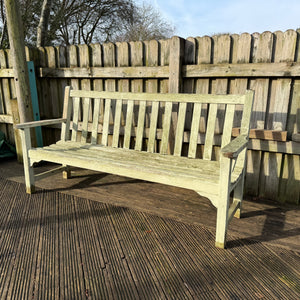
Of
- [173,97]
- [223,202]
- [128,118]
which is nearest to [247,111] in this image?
[173,97]

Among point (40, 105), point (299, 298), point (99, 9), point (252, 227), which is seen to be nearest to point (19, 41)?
point (40, 105)

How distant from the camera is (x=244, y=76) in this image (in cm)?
265

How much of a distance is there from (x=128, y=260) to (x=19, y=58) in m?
3.07

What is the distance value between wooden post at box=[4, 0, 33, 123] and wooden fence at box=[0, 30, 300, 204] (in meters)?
0.74

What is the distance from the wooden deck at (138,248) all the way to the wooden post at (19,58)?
1248mm

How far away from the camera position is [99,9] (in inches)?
556

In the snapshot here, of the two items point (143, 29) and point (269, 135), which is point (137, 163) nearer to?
point (269, 135)

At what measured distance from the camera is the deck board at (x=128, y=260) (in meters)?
1.54

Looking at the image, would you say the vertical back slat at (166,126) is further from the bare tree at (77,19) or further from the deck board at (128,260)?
the bare tree at (77,19)

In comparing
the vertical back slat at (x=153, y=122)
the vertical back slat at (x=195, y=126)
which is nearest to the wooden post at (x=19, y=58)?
the vertical back slat at (x=153, y=122)

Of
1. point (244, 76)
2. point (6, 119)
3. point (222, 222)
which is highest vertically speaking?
point (244, 76)

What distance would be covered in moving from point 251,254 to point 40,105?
11.8 ft

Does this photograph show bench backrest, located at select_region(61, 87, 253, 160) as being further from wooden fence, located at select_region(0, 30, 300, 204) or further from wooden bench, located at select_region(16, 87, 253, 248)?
wooden fence, located at select_region(0, 30, 300, 204)

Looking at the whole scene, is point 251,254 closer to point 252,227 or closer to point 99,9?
point 252,227
